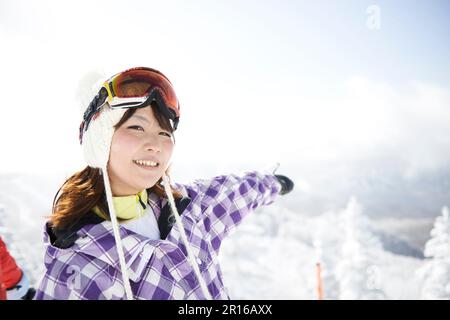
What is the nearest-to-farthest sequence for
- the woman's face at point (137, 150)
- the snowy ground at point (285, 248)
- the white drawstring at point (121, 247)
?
the white drawstring at point (121, 247) → the woman's face at point (137, 150) → the snowy ground at point (285, 248)

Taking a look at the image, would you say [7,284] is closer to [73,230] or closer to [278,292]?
[73,230]

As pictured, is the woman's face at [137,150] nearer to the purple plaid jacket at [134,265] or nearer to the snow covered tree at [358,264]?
the purple plaid jacket at [134,265]

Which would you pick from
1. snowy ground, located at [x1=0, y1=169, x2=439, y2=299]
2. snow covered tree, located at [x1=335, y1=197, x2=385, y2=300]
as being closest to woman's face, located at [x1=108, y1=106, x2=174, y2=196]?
A: snowy ground, located at [x1=0, y1=169, x2=439, y2=299]

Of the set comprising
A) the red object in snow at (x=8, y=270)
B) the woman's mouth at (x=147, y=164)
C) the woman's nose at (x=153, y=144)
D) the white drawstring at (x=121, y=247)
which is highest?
the woman's nose at (x=153, y=144)

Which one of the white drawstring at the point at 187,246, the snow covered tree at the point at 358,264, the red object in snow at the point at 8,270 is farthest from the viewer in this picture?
the snow covered tree at the point at 358,264

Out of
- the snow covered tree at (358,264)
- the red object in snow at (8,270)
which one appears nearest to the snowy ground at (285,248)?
the snow covered tree at (358,264)

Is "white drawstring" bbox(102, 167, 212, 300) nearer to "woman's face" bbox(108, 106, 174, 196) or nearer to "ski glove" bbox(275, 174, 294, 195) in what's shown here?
"woman's face" bbox(108, 106, 174, 196)

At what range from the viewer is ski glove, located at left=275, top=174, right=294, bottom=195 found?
2.69 metres

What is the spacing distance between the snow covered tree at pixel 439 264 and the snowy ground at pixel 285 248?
1604 mm

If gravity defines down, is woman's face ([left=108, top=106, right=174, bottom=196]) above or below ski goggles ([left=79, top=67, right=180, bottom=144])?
below

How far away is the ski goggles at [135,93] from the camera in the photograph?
167 centimetres

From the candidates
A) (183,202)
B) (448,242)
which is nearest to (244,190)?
(183,202)

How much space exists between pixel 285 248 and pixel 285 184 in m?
27.8
